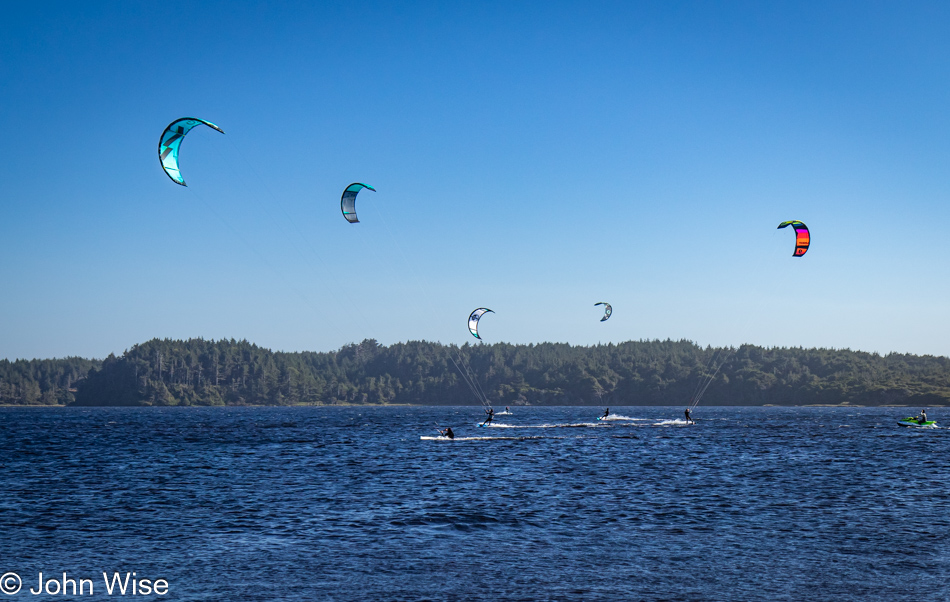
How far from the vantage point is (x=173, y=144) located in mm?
29031

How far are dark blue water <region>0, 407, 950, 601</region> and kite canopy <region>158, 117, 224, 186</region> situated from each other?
12.0m

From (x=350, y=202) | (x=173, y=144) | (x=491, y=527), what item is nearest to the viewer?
(x=491, y=527)

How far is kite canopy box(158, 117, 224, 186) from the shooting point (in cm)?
2784

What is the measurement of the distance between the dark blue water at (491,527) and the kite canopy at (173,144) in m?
12.0

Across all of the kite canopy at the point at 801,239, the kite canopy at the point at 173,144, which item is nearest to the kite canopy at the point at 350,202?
the kite canopy at the point at 173,144

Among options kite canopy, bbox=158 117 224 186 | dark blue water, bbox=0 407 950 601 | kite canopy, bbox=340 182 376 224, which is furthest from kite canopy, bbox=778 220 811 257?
kite canopy, bbox=158 117 224 186

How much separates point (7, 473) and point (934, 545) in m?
40.0

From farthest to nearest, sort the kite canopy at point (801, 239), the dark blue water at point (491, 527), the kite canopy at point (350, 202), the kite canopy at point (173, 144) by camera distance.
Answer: the kite canopy at point (801, 239)
the kite canopy at point (350, 202)
the kite canopy at point (173, 144)
the dark blue water at point (491, 527)

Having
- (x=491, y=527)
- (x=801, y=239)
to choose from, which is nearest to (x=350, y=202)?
(x=491, y=527)

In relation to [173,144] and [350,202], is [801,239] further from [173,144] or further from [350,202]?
[173,144]

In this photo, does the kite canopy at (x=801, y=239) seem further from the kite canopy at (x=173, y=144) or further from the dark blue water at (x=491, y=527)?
the kite canopy at (x=173, y=144)

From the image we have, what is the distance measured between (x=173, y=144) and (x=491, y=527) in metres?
18.5

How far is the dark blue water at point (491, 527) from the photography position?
16188 millimetres

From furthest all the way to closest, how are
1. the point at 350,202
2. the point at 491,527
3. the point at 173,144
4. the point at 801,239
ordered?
the point at 801,239
the point at 350,202
the point at 173,144
the point at 491,527
